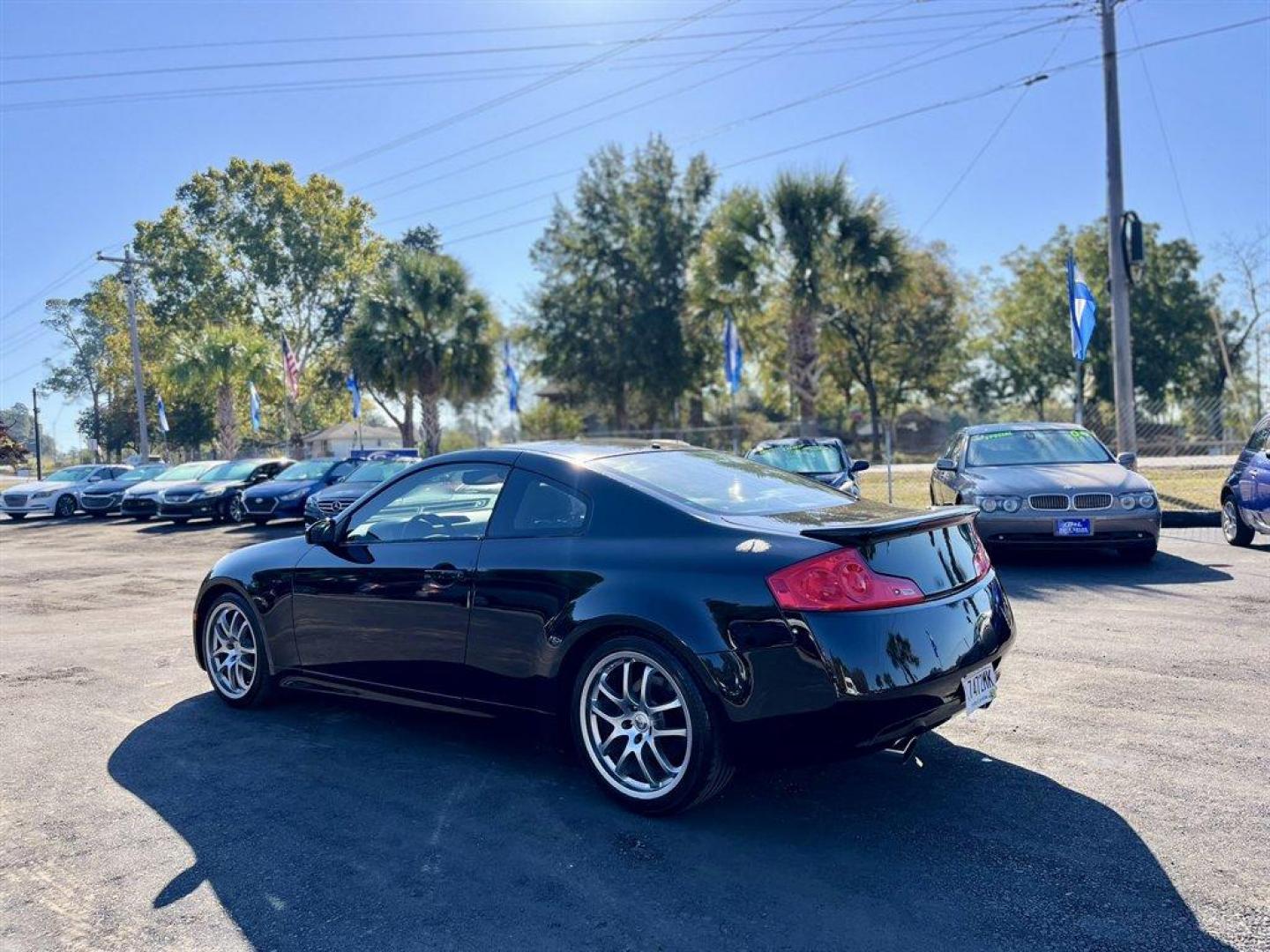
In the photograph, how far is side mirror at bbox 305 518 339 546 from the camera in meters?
4.93

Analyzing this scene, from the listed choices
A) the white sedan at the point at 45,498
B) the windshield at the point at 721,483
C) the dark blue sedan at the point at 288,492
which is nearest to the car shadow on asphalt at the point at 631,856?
the windshield at the point at 721,483

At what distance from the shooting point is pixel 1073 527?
30.9 feet

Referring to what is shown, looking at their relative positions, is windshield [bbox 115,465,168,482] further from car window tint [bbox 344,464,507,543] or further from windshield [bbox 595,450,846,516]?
windshield [bbox 595,450,846,516]

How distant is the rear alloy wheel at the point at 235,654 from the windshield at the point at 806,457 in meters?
9.62

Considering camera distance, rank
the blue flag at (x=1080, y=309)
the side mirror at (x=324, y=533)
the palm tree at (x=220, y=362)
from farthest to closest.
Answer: the palm tree at (x=220, y=362), the blue flag at (x=1080, y=309), the side mirror at (x=324, y=533)

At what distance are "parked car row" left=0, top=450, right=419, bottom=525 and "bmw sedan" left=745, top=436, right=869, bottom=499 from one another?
6.62m

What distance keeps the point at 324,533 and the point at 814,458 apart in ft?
34.7

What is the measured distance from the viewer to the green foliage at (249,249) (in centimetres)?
5209

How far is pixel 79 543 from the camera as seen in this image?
17844 mm

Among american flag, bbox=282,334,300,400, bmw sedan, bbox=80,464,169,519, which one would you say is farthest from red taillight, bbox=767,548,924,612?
american flag, bbox=282,334,300,400

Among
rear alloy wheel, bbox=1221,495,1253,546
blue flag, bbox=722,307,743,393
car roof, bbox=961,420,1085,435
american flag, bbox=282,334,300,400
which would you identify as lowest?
rear alloy wheel, bbox=1221,495,1253,546

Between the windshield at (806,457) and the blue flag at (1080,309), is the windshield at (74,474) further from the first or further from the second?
the blue flag at (1080,309)

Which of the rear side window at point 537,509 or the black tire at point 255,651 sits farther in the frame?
the black tire at point 255,651

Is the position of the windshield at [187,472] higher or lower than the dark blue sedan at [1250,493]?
higher
